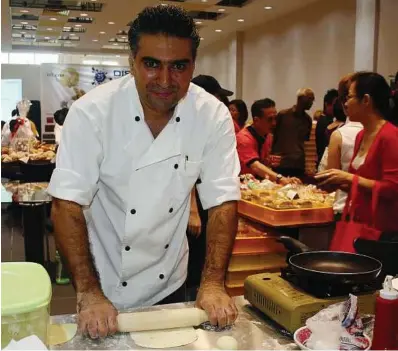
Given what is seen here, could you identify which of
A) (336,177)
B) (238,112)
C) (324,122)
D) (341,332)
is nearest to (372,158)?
(336,177)

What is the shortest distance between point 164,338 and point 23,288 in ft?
1.23

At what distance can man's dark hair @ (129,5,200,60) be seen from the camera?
4.83 feet

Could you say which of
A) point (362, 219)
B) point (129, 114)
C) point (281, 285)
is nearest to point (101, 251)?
point (129, 114)

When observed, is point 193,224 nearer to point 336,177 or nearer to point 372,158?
point 336,177

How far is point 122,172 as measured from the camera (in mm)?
1617

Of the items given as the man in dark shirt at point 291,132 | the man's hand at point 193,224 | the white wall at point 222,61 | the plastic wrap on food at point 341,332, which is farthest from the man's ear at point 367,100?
the white wall at point 222,61

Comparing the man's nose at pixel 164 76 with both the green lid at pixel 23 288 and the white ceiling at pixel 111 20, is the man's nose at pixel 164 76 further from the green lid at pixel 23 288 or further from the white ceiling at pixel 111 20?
the white ceiling at pixel 111 20

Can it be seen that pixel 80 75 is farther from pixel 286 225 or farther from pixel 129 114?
pixel 129 114

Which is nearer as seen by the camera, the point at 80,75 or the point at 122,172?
the point at 122,172

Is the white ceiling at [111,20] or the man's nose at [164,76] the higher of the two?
the white ceiling at [111,20]

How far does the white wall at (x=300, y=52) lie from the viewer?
7.96 meters

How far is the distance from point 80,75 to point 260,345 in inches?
323

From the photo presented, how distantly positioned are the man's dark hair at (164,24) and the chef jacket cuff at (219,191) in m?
0.42

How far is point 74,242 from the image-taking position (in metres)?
1.49
